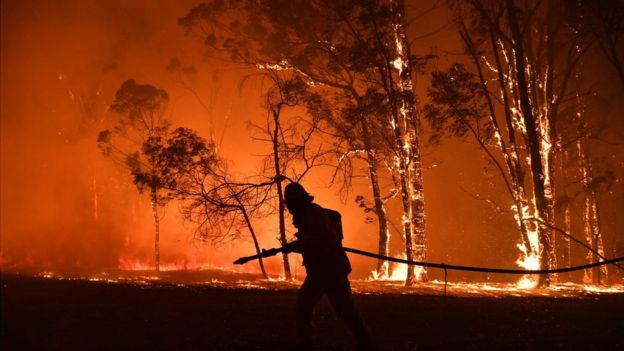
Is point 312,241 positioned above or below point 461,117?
below

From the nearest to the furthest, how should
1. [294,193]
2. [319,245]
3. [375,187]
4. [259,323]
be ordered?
[319,245] → [294,193] → [259,323] → [375,187]

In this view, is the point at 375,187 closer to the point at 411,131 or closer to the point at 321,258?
the point at 411,131

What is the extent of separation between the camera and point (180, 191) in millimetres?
20375

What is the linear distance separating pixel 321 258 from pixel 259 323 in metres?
2.97

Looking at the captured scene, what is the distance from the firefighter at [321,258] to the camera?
520 cm

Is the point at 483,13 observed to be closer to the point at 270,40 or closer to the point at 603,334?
the point at 270,40

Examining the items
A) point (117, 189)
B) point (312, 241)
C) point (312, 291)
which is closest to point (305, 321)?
point (312, 291)

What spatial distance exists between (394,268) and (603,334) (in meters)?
18.1

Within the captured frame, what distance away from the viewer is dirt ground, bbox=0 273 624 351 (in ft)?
21.0

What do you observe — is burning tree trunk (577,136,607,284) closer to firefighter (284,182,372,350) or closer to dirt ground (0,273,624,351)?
dirt ground (0,273,624,351)

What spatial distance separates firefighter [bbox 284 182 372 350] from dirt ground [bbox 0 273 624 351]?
3.35 ft

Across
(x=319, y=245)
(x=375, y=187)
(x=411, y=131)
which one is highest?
(x=411, y=131)

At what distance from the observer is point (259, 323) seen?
7754 millimetres

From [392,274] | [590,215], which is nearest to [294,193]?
[392,274]
